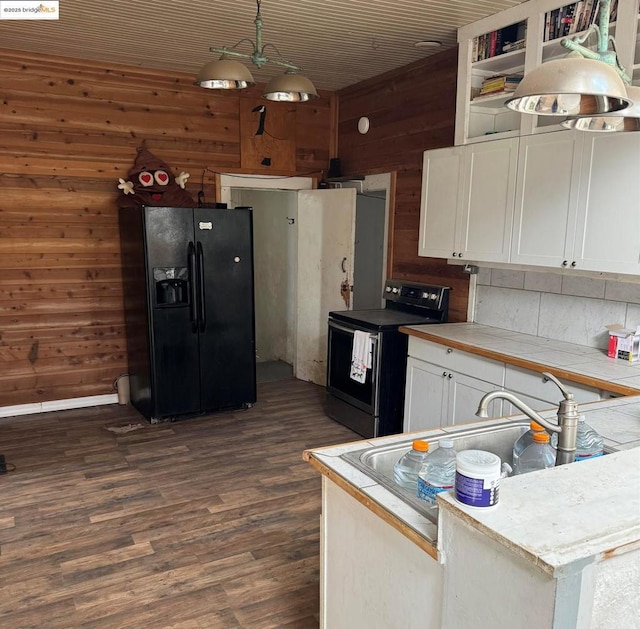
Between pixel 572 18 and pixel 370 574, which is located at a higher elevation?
pixel 572 18

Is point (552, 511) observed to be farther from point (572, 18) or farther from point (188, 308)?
point (188, 308)

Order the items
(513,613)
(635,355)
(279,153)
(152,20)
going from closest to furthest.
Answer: (513,613), (635,355), (152,20), (279,153)

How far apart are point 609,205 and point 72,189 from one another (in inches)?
154

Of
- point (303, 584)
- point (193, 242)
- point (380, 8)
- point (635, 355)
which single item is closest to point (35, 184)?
point (193, 242)

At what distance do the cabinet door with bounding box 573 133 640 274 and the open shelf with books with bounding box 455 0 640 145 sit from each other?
1.00ft

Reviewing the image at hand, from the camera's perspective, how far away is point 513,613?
3.57 ft

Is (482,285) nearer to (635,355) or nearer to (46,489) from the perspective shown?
(635,355)

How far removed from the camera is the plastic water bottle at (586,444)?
5.55 feet

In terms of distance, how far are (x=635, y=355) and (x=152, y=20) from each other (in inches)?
135

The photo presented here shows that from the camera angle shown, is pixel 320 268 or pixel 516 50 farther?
pixel 320 268

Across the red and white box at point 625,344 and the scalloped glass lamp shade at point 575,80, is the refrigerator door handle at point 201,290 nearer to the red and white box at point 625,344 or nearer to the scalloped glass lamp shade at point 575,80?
the red and white box at point 625,344

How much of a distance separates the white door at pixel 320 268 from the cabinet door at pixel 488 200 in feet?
5.27

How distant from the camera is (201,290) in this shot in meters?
4.55

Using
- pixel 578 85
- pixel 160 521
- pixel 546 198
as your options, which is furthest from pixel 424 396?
pixel 578 85
